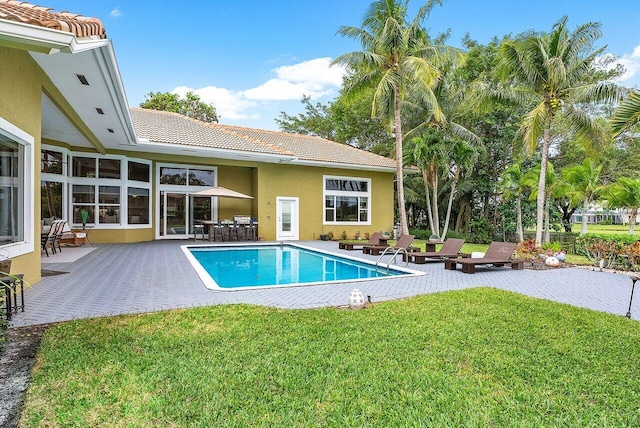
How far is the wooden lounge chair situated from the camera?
31.5ft

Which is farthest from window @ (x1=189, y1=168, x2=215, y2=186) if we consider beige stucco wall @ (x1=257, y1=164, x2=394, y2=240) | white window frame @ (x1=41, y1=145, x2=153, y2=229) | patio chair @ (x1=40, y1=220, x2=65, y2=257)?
patio chair @ (x1=40, y1=220, x2=65, y2=257)

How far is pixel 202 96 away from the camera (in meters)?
36.8

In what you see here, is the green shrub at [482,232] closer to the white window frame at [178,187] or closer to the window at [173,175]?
the white window frame at [178,187]

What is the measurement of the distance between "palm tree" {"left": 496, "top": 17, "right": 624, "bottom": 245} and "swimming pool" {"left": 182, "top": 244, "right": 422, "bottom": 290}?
23.3ft

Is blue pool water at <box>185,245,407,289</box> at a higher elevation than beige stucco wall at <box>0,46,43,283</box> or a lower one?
lower

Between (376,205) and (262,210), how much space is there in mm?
7043

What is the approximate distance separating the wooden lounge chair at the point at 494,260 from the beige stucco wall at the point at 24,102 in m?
9.70

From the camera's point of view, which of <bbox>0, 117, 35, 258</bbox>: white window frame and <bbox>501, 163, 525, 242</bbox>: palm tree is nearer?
<bbox>0, 117, 35, 258</bbox>: white window frame

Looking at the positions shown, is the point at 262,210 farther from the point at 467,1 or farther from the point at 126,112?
the point at 467,1

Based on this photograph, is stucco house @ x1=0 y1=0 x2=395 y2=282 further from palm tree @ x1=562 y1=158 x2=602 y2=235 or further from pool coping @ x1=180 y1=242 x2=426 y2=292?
palm tree @ x1=562 y1=158 x2=602 y2=235

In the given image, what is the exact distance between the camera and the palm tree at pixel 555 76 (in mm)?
12664

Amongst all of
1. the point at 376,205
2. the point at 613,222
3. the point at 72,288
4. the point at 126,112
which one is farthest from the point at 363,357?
the point at 613,222

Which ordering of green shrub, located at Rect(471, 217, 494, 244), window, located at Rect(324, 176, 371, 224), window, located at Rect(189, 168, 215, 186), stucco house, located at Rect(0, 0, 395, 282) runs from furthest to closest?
green shrub, located at Rect(471, 217, 494, 244) → window, located at Rect(324, 176, 371, 224) → window, located at Rect(189, 168, 215, 186) → stucco house, located at Rect(0, 0, 395, 282)

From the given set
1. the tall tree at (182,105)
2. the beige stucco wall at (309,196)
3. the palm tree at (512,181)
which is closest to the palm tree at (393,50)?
the palm tree at (512,181)
